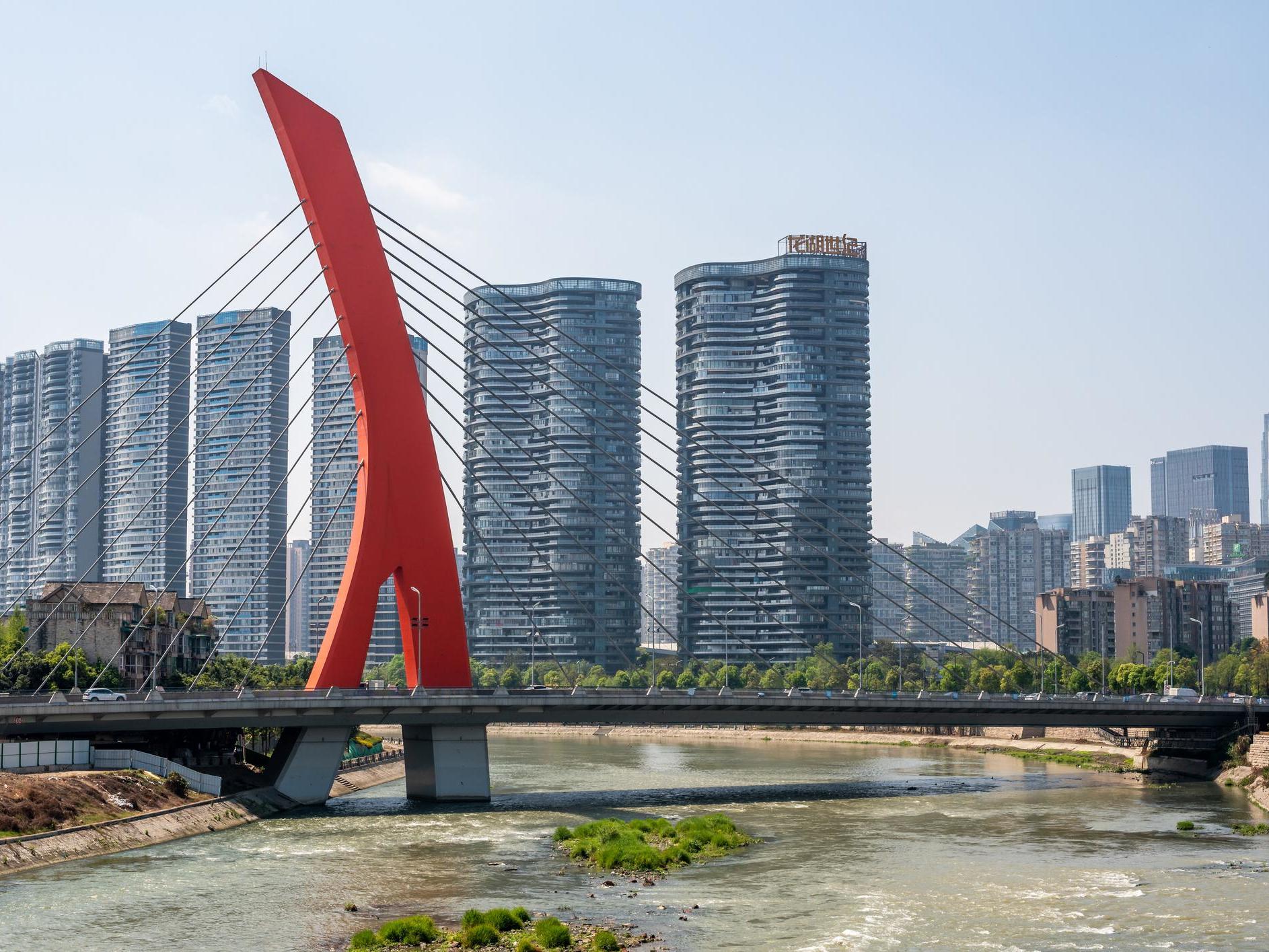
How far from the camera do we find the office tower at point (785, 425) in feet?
612

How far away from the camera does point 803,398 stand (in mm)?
191625

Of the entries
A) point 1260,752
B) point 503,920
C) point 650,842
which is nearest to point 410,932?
point 503,920

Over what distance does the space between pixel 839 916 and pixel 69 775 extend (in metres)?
29.1

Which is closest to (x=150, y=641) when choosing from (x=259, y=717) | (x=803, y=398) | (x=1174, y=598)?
(x=259, y=717)

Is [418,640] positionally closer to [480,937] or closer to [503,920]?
[503,920]

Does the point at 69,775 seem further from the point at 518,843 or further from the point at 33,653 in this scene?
the point at 33,653

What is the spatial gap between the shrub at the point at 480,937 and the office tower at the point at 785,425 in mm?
149468

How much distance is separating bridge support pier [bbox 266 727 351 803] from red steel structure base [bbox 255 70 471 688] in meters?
3.64

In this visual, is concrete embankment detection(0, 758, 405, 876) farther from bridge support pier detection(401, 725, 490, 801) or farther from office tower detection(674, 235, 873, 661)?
office tower detection(674, 235, 873, 661)

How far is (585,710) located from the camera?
68.4 metres

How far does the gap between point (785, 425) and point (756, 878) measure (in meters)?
149

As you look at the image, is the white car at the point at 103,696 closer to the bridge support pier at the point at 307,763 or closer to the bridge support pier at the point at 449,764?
the bridge support pier at the point at 307,763

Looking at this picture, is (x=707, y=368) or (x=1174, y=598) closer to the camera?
(x=1174, y=598)

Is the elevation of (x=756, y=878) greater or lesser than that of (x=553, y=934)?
lesser
